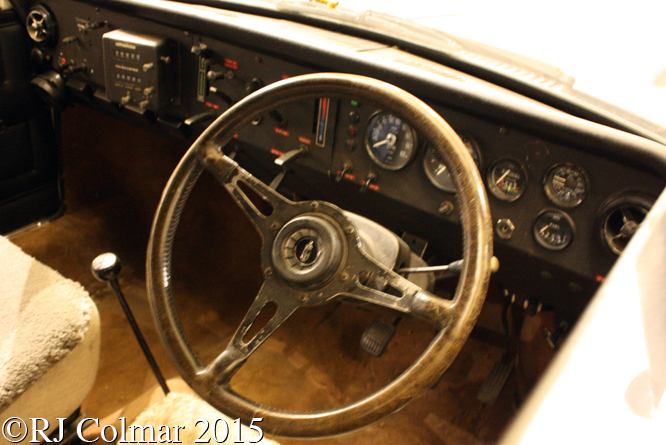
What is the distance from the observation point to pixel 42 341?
3.41ft

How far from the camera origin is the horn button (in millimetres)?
906

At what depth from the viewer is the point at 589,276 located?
1.17 metres

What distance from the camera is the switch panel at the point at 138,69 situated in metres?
1.65

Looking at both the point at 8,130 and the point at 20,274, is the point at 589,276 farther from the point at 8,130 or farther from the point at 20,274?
the point at 8,130

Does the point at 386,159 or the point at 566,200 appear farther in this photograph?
the point at 386,159

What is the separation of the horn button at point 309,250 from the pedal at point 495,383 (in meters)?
1.07

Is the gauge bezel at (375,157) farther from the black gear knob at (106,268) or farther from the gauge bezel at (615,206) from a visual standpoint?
the black gear knob at (106,268)

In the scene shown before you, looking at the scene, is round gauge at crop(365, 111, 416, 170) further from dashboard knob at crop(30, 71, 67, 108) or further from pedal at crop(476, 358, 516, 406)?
dashboard knob at crop(30, 71, 67, 108)

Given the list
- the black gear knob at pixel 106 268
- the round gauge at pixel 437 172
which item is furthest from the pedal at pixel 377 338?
the black gear knob at pixel 106 268

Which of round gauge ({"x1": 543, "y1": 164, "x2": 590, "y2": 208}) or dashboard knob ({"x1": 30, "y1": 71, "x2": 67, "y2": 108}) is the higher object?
round gauge ({"x1": 543, "y1": 164, "x2": 590, "y2": 208})

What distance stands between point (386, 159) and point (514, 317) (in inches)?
42.9

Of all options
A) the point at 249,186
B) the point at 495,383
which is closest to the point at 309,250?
the point at 249,186

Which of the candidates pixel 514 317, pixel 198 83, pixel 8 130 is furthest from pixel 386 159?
pixel 8 130

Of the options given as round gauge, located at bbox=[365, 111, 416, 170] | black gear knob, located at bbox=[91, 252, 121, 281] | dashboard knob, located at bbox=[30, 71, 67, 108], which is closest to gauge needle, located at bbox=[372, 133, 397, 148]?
round gauge, located at bbox=[365, 111, 416, 170]
